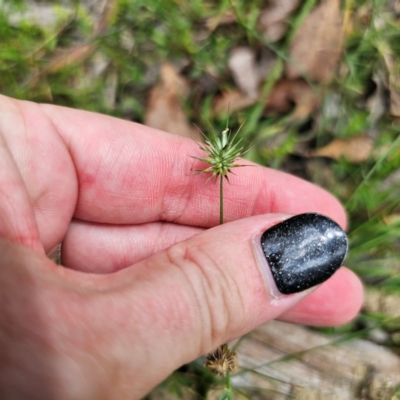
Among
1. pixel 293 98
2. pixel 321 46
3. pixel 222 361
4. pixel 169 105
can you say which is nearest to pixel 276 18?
pixel 321 46

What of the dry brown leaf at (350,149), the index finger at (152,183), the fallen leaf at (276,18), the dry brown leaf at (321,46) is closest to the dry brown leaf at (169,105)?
the index finger at (152,183)

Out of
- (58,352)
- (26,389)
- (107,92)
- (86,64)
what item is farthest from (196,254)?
(86,64)

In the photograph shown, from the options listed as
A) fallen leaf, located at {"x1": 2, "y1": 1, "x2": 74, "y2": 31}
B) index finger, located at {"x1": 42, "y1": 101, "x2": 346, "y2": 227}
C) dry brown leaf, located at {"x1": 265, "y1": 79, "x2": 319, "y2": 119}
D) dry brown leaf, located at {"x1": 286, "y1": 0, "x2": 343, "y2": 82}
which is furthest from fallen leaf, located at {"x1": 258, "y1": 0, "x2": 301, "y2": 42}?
fallen leaf, located at {"x1": 2, "y1": 1, "x2": 74, "y2": 31}

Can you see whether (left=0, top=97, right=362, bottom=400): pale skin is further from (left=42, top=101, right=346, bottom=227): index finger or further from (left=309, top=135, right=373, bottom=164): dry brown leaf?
(left=309, top=135, right=373, bottom=164): dry brown leaf

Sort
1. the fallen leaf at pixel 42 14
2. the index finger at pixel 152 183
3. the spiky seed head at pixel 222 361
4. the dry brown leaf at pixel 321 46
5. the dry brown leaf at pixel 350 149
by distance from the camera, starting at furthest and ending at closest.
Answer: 1. the fallen leaf at pixel 42 14
2. the dry brown leaf at pixel 321 46
3. the dry brown leaf at pixel 350 149
4. the index finger at pixel 152 183
5. the spiky seed head at pixel 222 361

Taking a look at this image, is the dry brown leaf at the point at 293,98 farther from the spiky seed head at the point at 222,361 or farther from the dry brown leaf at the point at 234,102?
the spiky seed head at the point at 222,361

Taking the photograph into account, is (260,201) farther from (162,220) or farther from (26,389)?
(26,389)

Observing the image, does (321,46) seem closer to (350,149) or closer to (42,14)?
(350,149)
